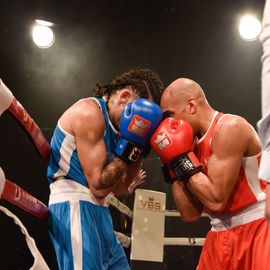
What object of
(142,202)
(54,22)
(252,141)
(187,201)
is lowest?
(142,202)

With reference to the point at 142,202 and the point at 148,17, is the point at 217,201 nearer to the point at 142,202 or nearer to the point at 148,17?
the point at 142,202

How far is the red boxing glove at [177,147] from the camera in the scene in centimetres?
179

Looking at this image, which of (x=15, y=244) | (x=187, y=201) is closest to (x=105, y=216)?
(x=187, y=201)

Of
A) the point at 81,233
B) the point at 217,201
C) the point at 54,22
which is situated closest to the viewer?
the point at 217,201

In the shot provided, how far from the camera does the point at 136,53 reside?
451 centimetres

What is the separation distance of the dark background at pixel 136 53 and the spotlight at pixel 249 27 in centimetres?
7

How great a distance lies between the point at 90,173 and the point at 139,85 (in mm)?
599

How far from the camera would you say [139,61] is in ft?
14.9

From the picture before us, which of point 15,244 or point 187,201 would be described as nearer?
point 187,201

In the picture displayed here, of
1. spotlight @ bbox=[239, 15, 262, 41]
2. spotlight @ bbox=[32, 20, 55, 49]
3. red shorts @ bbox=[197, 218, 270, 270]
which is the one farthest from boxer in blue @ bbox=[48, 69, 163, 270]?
spotlight @ bbox=[239, 15, 262, 41]

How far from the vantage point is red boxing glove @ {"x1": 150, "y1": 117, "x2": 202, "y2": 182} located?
5.87 ft

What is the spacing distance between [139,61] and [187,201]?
2.80 m

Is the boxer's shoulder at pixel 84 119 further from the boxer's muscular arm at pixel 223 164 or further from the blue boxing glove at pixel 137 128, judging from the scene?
the boxer's muscular arm at pixel 223 164

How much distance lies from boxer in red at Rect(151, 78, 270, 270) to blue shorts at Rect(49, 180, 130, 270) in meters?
0.37
